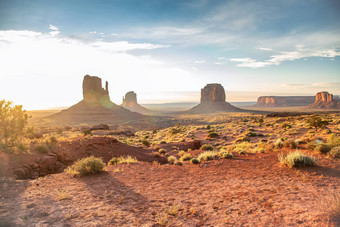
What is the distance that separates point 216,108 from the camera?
13288 cm

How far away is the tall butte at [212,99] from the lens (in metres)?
136

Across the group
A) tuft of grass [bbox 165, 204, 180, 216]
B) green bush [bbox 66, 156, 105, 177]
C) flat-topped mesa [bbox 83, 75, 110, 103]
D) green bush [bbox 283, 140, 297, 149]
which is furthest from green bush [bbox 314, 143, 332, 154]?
flat-topped mesa [bbox 83, 75, 110, 103]

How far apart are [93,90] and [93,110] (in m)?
16.7

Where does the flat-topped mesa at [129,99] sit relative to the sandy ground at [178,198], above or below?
above

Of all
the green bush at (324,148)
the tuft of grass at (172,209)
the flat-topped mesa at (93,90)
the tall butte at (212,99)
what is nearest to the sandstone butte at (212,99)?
the tall butte at (212,99)

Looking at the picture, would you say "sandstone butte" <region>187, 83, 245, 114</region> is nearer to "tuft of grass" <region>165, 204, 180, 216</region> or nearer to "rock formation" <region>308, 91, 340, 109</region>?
"rock formation" <region>308, 91, 340, 109</region>

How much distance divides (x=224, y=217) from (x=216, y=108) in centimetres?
13190

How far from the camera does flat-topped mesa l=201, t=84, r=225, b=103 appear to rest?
144375 millimetres

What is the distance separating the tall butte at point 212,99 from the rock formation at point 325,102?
8172 centimetres

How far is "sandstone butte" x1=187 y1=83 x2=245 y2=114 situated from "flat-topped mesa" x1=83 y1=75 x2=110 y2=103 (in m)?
63.9

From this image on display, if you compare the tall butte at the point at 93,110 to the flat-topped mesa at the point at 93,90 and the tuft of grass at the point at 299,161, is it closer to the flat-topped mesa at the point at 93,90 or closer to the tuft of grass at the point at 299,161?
the flat-topped mesa at the point at 93,90

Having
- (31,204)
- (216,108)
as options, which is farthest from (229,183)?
(216,108)

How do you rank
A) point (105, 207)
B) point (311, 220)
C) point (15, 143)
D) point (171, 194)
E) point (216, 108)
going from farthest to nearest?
point (216, 108), point (15, 143), point (171, 194), point (105, 207), point (311, 220)

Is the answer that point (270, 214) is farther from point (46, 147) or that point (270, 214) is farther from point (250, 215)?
point (46, 147)
